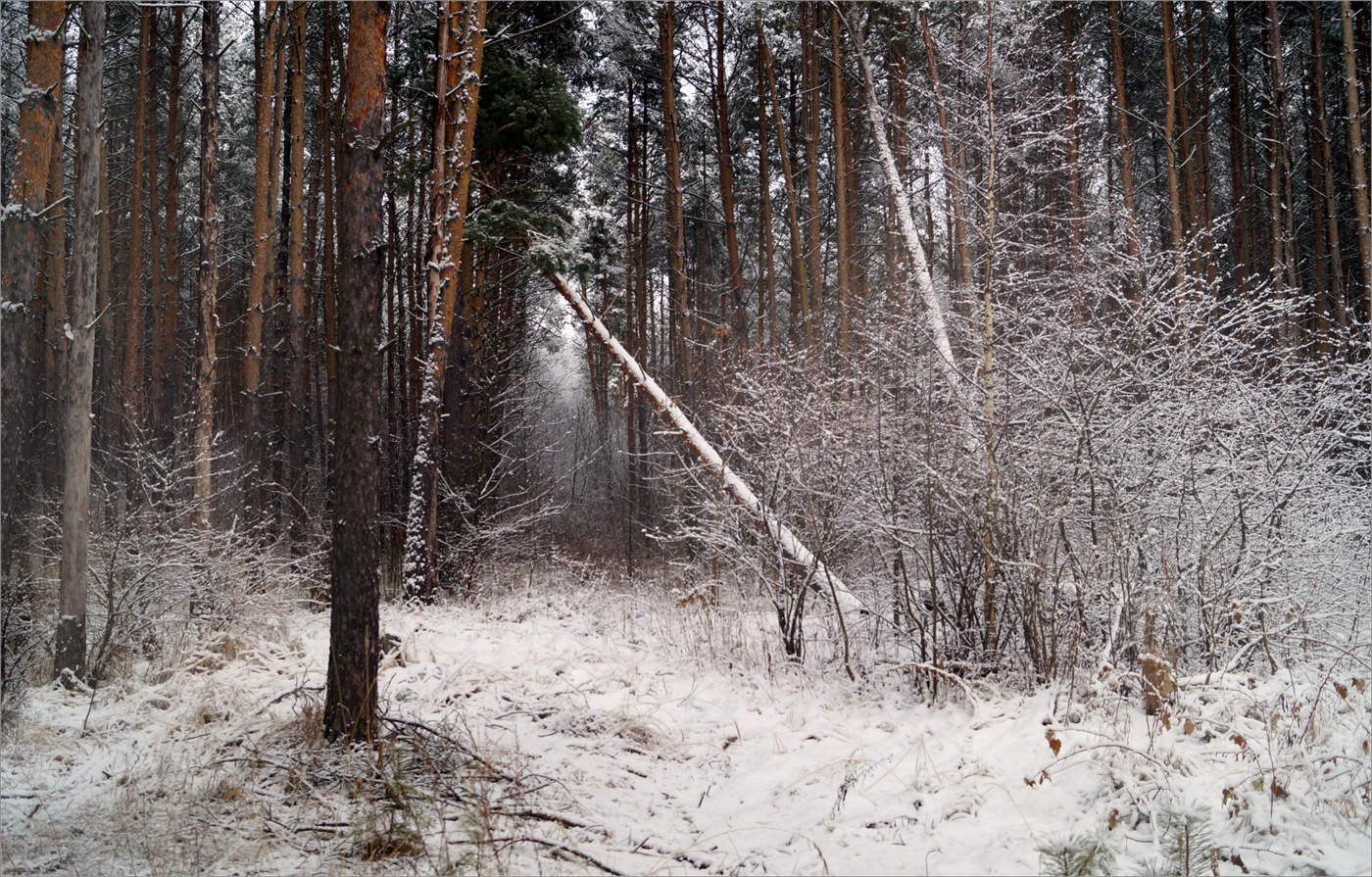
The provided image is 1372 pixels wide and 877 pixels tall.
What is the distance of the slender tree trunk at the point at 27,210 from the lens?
5.38 meters

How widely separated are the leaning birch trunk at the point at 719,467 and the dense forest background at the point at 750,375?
0.47 ft

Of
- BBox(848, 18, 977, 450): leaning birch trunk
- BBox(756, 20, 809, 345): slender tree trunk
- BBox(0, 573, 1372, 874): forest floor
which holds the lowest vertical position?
BBox(0, 573, 1372, 874): forest floor

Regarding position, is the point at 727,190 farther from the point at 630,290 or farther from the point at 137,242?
the point at 137,242

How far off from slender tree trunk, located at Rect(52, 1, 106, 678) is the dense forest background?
0.02m

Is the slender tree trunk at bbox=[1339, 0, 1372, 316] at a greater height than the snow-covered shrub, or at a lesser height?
greater

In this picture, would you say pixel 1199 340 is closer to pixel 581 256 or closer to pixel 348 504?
pixel 348 504

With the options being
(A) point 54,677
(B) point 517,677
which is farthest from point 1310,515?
(A) point 54,677

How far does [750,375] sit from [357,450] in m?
4.96

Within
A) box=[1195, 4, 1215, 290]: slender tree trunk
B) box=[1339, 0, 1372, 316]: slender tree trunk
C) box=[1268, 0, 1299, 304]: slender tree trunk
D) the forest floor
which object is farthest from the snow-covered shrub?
box=[1195, 4, 1215, 290]: slender tree trunk

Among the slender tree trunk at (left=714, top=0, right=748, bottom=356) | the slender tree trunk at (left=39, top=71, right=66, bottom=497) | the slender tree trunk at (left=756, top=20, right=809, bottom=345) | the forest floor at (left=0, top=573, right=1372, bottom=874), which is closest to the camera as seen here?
the forest floor at (left=0, top=573, right=1372, bottom=874)

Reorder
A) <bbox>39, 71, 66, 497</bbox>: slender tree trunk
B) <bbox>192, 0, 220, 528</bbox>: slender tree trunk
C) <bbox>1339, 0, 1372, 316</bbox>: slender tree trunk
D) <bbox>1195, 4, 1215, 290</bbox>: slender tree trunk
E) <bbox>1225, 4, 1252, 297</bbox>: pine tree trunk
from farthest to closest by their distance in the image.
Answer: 1. <bbox>1225, 4, 1252, 297</bbox>: pine tree trunk
2. <bbox>1195, 4, 1215, 290</bbox>: slender tree trunk
3. <bbox>1339, 0, 1372, 316</bbox>: slender tree trunk
4. <bbox>192, 0, 220, 528</bbox>: slender tree trunk
5. <bbox>39, 71, 66, 497</bbox>: slender tree trunk

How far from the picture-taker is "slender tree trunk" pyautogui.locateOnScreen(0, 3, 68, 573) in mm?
5383


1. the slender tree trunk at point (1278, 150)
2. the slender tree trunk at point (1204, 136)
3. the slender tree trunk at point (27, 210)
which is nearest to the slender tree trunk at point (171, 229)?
the slender tree trunk at point (27, 210)

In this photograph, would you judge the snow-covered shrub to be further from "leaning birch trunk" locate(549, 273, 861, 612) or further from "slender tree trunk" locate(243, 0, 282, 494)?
"leaning birch trunk" locate(549, 273, 861, 612)
